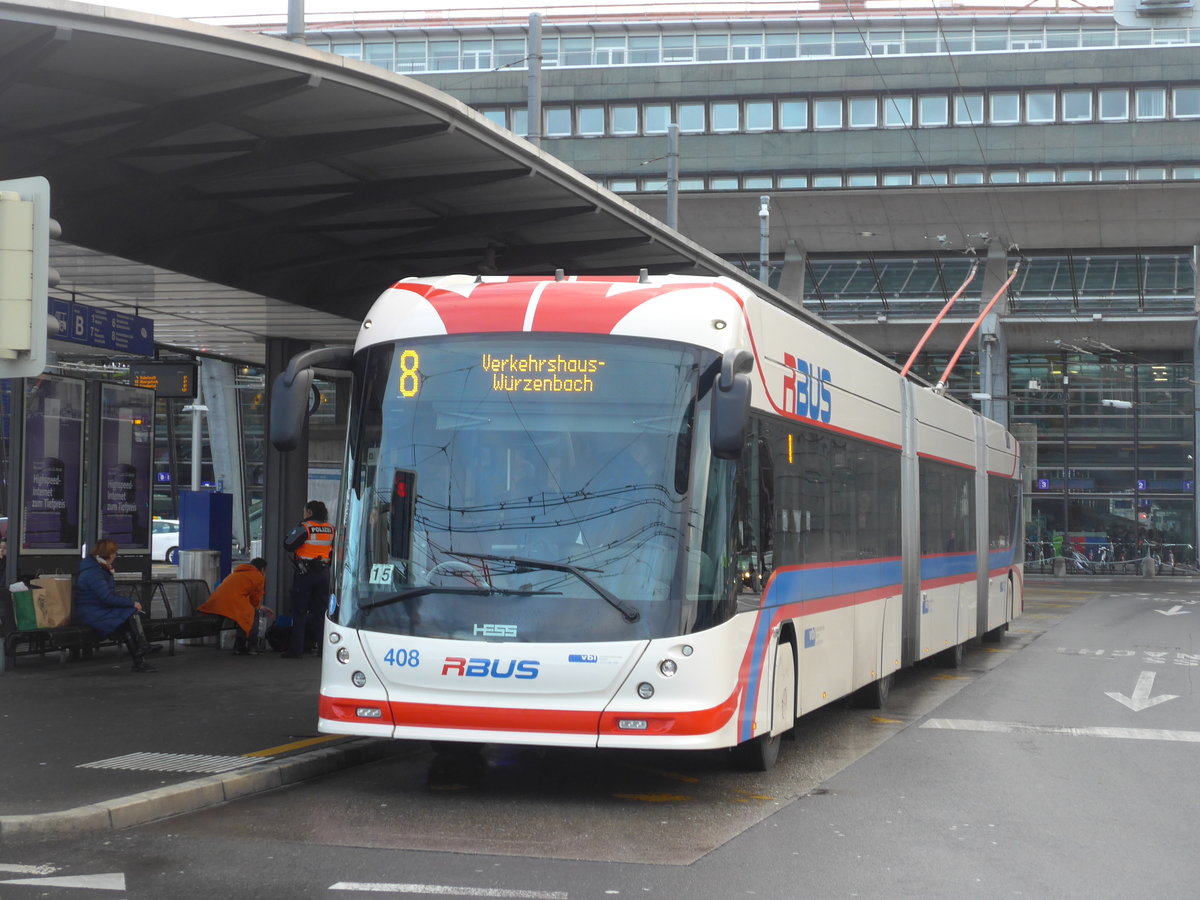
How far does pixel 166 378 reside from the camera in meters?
18.6

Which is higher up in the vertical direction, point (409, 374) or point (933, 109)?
point (933, 109)

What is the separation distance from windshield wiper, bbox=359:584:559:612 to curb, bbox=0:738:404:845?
1.21 metres

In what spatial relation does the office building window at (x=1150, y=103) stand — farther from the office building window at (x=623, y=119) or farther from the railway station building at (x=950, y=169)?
the office building window at (x=623, y=119)

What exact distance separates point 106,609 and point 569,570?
781 centimetres

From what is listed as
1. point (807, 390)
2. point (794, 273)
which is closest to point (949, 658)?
point (807, 390)

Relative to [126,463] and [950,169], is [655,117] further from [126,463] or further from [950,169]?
[126,463]

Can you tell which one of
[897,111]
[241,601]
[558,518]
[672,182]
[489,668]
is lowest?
[241,601]

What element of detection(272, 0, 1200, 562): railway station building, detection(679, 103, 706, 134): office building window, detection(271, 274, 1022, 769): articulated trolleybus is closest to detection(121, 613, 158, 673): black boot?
detection(271, 274, 1022, 769): articulated trolleybus

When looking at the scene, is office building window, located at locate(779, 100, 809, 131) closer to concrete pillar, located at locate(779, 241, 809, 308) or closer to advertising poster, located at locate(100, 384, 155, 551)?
concrete pillar, located at locate(779, 241, 809, 308)

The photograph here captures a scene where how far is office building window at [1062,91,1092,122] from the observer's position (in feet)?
148

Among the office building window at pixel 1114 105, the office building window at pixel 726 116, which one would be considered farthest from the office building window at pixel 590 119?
the office building window at pixel 1114 105

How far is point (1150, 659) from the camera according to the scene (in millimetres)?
20016

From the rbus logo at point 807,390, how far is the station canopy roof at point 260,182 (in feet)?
9.80

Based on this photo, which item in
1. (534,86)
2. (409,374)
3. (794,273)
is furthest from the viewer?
(794,273)
